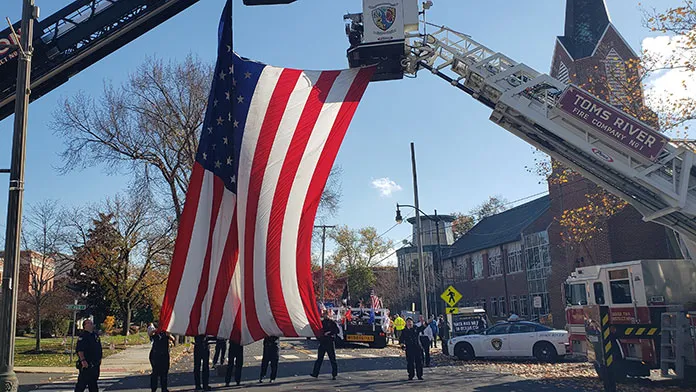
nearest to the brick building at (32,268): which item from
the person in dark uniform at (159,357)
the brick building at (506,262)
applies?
the person in dark uniform at (159,357)

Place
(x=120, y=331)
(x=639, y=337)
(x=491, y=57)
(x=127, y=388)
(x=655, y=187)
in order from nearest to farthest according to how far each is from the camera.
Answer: (x=655, y=187)
(x=491, y=57)
(x=639, y=337)
(x=127, y=388)
(x=120, y=331)

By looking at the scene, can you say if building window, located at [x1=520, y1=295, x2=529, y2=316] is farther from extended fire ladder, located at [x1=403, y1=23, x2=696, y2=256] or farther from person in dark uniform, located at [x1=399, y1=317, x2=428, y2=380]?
Answer: extended fire ladder, located at [x1=403, y1=23, x2=696, y2=256]

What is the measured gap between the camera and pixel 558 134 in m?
11.6

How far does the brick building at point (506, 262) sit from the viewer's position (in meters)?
50.0

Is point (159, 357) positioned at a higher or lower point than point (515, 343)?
higher

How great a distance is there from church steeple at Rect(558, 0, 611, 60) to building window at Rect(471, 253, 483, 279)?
28659mm

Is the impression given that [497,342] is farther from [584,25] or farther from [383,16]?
[584,25]

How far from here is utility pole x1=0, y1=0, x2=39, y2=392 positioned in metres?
9.15

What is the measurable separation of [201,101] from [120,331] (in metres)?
34.6

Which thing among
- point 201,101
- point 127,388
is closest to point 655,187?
point 127,388

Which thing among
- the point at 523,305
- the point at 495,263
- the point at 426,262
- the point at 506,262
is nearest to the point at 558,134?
the point at 523,305

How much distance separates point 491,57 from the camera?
1266cm

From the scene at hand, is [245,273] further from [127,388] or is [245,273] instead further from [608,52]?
[608,52]

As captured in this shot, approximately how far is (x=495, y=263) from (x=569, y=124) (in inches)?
1904
